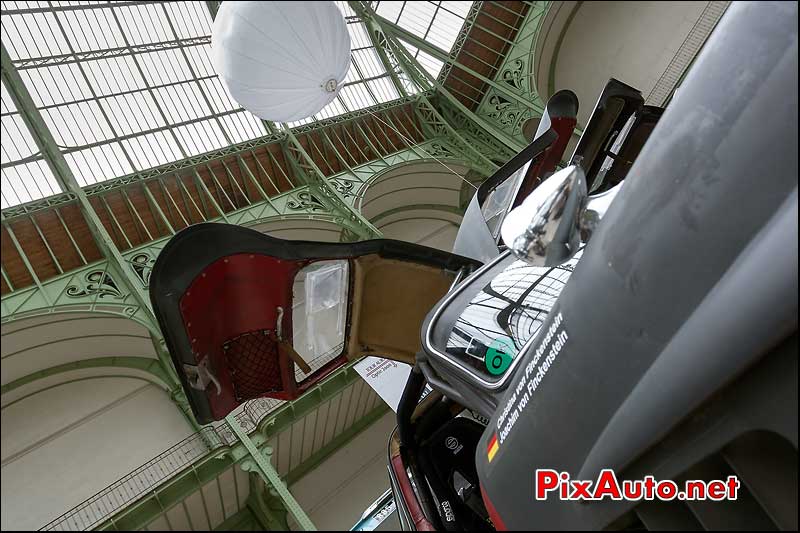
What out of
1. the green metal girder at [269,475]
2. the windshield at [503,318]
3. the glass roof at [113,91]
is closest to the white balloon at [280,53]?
the windshield at [503,318]

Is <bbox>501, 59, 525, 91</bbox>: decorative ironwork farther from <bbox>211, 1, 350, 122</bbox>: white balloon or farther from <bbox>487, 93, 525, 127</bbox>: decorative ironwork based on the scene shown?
<bbox>211, 1, 350, 122</bbox>: white balloon

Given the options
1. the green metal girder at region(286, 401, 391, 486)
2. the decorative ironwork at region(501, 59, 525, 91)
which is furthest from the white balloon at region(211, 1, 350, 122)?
the decorative ironwork at region(501, 59, 525, 91)

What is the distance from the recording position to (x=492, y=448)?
98.0 inches

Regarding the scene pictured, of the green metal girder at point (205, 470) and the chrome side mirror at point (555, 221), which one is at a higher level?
the chrome side mirror at point (555, 221)

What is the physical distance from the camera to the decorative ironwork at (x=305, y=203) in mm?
14875

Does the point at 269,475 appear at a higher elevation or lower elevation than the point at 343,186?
lower

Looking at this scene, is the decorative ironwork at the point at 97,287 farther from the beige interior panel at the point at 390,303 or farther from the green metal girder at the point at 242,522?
the beige interior panel at the point at 390,303

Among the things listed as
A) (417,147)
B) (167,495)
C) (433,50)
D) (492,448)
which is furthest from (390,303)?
(433,50)

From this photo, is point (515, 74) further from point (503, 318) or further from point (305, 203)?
point (503, 318)

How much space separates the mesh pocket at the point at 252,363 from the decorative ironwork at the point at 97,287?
9.85 meters

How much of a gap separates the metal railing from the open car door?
26.8 feet

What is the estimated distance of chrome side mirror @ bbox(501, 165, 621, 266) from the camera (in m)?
2.20

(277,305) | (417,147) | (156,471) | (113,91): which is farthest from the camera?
(417,147)

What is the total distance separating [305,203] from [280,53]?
918 centimetres
